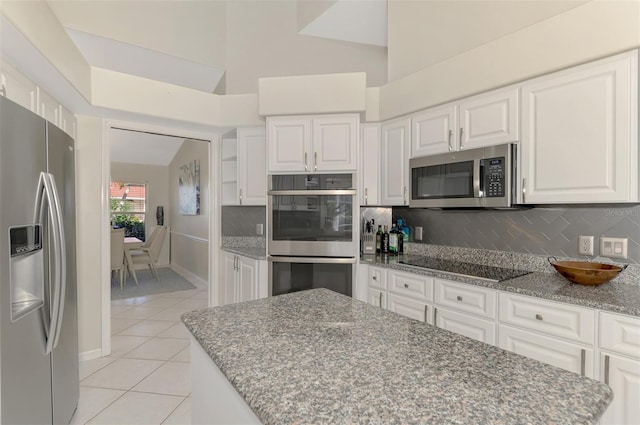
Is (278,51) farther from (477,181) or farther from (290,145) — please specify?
(477,181)

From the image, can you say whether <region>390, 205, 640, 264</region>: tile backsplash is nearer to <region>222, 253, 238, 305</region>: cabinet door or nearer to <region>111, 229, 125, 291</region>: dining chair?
<region>222, 253, 238, 305</region>: cabinet door

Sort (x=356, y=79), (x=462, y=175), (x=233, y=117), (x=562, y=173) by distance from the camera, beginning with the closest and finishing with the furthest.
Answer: (x=562, y=173) → (x=462, y=175) → (x=356, y=79) → (x=233, y=117)

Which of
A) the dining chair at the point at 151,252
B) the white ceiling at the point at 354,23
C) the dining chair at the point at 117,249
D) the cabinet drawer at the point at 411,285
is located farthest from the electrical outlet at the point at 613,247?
the dining chair at the point at 151,252

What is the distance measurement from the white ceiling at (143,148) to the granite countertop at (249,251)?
3.43m

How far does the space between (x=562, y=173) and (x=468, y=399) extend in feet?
5.71

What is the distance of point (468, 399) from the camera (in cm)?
66

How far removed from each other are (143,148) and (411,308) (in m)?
6.28

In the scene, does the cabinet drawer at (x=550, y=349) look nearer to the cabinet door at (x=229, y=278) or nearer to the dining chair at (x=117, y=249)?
the cabinet door at (x=229, y=278)

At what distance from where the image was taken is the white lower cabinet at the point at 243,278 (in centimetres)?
292

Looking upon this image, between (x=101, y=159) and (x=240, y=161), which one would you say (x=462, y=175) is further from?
(x=101, y=159)

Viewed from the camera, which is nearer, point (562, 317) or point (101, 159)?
point (562, 317)

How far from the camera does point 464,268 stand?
2314mm

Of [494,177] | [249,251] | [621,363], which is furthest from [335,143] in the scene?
[621,363]

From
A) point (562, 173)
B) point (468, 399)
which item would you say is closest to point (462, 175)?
point (562, 173)
